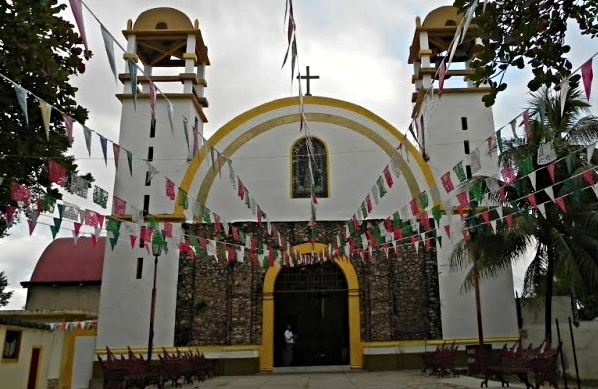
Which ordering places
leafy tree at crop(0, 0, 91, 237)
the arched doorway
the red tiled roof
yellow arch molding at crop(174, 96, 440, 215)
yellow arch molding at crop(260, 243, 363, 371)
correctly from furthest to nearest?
the red tiled roof, yellow arch molding at crop(174, 96, 440, 215), the arched doorway, yellow arch molding at crop(260, 243, 363, 371), leafy tree at crop(0, 0, 91, 237)

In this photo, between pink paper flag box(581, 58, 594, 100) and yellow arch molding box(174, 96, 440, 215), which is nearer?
pink paper flag box(581, 58, 594, 100)

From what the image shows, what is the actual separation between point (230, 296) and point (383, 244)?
498 cm

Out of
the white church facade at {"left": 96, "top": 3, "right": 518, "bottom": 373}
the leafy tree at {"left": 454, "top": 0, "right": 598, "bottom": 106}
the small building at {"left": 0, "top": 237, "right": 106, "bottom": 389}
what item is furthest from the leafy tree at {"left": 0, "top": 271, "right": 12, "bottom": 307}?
the leafy tree at {"left": 454, "top": 0, "right": 598, "bottom": 106}

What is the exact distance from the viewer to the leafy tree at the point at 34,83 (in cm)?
856

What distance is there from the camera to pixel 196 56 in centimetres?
1945

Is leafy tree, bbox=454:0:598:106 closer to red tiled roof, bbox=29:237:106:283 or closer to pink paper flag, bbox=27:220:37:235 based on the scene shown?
pink paper flag, bbox=27:220:37:235

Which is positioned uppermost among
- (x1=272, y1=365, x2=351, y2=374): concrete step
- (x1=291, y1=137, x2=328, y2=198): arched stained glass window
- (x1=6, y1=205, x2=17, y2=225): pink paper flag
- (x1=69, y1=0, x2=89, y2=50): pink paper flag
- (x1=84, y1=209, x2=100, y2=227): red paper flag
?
(x1=291, y1=137, x2=328, y2=198): arched stained glass window

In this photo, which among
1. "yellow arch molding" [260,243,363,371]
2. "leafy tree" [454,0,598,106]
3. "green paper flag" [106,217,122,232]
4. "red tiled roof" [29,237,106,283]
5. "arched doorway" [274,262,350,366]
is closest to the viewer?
"leafy tree" [454,0,598,106]

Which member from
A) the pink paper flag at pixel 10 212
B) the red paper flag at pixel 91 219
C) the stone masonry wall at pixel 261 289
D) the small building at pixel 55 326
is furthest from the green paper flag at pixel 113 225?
the stone masonry wall at pixel 261 289

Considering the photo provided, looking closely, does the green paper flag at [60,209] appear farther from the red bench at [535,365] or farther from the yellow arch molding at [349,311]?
the yellow arch molding at [349,311]

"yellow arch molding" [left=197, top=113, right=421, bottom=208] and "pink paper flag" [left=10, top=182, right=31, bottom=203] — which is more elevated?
"yellow arch molding" [left=197, top=113, right=421, bottom=208]

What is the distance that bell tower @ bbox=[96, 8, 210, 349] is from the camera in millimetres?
16703

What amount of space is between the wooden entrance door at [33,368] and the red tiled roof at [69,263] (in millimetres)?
5289

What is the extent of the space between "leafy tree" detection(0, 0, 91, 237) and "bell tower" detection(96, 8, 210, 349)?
556 cm
